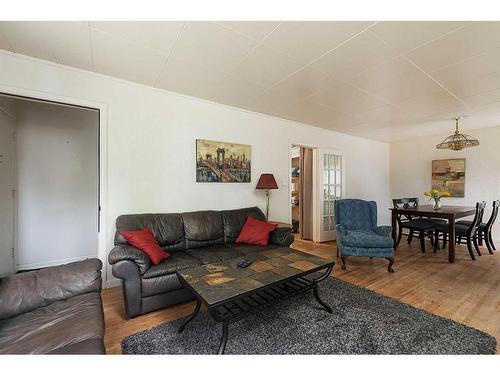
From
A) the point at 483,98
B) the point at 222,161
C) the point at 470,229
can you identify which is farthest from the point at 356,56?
the point at 470,229

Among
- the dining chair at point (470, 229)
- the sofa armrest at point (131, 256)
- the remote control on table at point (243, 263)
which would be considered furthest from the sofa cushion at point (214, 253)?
the dining chair at point (470, 229)

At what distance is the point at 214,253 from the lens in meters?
2.43

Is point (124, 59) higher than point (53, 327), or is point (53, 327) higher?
point (124, 59)

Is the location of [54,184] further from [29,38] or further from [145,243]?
[145,243]

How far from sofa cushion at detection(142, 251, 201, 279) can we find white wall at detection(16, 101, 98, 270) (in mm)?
2033

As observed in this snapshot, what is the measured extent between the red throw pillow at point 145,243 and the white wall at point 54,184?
170 cm

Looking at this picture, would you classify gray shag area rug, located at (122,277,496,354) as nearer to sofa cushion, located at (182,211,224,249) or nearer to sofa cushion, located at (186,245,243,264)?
sofa cushion, located at (186,245,243,264)

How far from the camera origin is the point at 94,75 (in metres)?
2.43

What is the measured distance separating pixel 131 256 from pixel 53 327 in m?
0.76

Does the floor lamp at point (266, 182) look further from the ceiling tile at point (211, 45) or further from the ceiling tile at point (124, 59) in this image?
the ceiling tile at point (124, 59)

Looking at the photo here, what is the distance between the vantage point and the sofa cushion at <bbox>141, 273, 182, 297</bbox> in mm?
1938

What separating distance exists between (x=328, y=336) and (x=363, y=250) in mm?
1694
